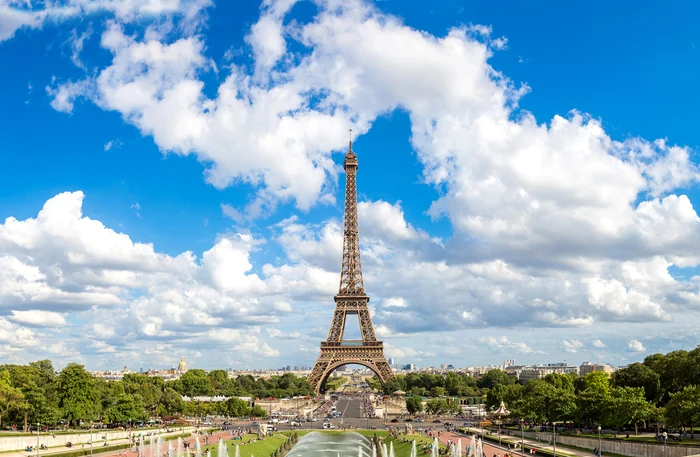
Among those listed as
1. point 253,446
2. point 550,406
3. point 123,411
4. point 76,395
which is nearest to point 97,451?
point 253,446

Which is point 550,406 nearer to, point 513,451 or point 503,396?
point 513,451

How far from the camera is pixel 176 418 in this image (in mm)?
99000

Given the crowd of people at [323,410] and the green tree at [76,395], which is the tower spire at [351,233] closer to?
the crowd of people at [323,410]

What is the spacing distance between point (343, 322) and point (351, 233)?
707 inches

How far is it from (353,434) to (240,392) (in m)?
78.9

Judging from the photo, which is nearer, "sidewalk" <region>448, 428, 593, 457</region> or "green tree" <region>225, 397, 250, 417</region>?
"sidewalk" <region>448, 428, 593, 457</region>

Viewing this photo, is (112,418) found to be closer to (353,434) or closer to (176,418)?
(176,418)

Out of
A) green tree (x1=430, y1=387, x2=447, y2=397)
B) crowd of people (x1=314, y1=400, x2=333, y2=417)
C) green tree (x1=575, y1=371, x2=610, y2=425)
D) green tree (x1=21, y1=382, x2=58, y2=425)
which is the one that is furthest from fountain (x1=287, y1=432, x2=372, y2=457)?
green tree (x1=430, y1=387, x2=447, y2=397)

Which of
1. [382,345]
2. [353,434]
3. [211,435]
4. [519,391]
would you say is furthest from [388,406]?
[211,435]

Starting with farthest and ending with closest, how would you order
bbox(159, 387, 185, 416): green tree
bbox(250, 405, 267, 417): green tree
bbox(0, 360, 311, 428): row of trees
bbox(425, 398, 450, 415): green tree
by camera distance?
bbox(425, 398, 450, 415): green tree, bbox(250, 405, 267, 417): green tree, bbox(159, 387, 185, 416): green tree, bbox(0, 360, 311, 428): row of trees

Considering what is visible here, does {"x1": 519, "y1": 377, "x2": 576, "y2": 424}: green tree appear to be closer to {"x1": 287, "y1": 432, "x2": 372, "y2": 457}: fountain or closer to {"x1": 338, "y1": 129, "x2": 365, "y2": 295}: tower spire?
{"x1": 287, "y1": 432, "x2": 372, "y2": 457}: fountain

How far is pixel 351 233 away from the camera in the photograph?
133m

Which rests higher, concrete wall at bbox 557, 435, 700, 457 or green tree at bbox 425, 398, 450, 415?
concrete wall at bbox 557, 435, 700, 457

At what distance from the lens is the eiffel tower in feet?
400
